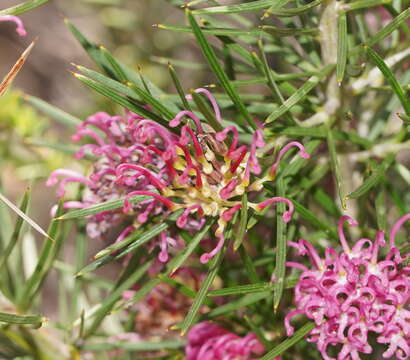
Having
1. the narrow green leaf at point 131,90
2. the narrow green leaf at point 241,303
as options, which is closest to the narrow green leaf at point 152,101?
the narrow green leaf at point 131,90

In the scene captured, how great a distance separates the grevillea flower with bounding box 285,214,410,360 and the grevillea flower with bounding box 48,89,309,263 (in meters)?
0.08

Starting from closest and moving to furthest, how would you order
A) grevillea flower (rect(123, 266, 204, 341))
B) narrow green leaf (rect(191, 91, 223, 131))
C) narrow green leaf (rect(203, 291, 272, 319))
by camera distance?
narrow green leaf (rect(191, 91, 223, 131)), narrow green leaf (rect(203, 291, 272, 319)), grevillea flower (rect(123, 266, 204, 341))

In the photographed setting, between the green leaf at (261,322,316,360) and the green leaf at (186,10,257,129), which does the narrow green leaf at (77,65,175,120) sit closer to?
the green leaf at (186,10,257,129)

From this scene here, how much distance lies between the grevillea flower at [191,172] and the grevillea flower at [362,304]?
0.28 feet

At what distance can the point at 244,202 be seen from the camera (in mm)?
576

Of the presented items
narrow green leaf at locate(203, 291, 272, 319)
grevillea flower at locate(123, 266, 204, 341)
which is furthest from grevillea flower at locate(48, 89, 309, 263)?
grevillea flower at locate(123, 266, 204, 341)

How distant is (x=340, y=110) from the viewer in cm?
73

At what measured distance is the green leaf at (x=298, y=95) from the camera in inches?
23.6

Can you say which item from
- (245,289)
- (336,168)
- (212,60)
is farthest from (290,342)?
(212,60)

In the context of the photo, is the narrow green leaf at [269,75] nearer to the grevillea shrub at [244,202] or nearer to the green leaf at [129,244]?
the grevillea shrub at [244,202]

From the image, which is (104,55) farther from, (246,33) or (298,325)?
(298,325)

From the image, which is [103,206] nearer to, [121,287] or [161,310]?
[121,287]

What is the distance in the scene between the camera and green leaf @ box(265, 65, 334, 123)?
599mm

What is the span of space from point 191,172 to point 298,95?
0.14 meters
